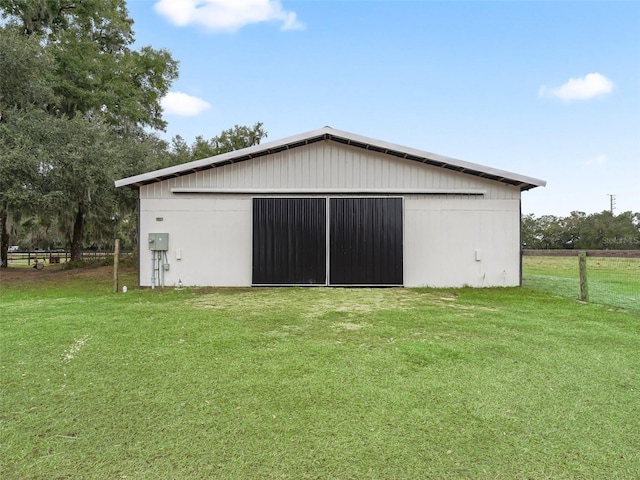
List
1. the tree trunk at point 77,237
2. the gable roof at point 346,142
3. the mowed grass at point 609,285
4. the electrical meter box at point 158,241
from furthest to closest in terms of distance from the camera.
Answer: the tree trunk at point 77,237, the electrical meter box at point 158,241, the gable roof at point 346,142, the mowed grass at point 609,285

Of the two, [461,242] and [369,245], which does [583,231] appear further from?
[369,245]

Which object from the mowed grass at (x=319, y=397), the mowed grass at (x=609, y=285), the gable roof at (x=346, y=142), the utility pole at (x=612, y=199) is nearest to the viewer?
the mowed grass at (x=319, y=397)

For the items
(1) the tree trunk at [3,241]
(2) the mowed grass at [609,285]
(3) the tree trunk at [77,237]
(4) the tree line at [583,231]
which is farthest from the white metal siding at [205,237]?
(4) the tree line at [583,231]

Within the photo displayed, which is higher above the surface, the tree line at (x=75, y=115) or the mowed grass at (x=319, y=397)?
the tree line at (x=75, y=115)

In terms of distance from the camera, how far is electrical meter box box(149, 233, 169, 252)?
356 inches

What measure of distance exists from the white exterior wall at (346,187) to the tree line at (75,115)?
4350 millimetres

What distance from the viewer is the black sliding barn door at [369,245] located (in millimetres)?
9125

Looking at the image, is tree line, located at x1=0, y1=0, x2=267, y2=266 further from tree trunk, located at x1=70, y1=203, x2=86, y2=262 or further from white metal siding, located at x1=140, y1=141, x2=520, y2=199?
white metal siding, located at x1=140, y1=141, x2=520, y2=199

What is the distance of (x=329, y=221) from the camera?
9203mm

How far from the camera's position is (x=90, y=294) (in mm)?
8195

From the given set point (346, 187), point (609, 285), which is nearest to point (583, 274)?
point (609, 285)

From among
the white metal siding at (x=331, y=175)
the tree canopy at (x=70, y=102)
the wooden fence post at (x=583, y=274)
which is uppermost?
the tree canopy at (x=70, y=102)

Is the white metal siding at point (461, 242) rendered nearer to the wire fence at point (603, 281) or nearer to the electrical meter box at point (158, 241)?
the wire fence at point (603, 281)

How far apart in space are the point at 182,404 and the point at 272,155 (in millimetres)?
7411
